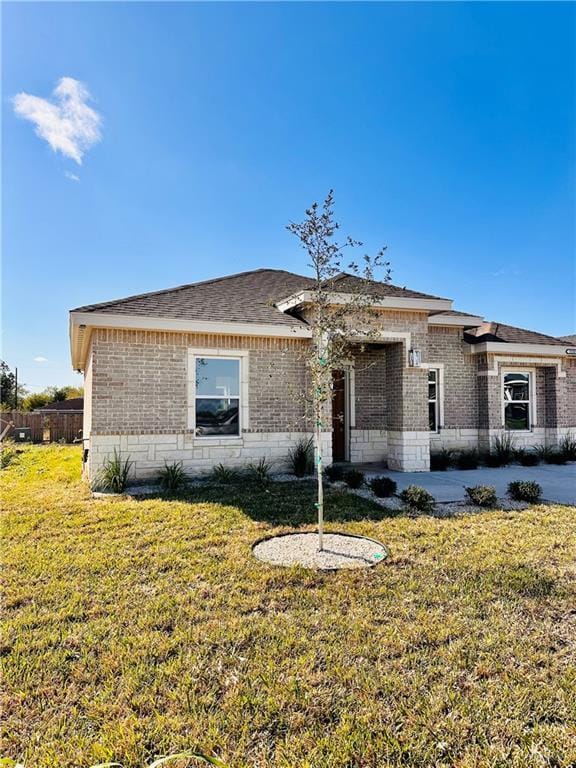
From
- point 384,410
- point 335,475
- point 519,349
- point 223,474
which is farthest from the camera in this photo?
point 519,349

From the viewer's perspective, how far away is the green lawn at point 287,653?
7.27ft

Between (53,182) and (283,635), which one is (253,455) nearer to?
(283,635)

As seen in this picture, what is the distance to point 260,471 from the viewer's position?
31.3 feet

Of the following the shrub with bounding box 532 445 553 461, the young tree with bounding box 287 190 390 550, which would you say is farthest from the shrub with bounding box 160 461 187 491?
the shrub with bounding box 532 445 553 461

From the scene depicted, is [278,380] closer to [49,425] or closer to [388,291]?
[388,291]

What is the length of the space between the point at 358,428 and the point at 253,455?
3.43m

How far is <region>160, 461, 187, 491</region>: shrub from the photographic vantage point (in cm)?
861

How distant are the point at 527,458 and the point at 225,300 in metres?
10.1

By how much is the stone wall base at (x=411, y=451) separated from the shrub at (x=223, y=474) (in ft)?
14.2

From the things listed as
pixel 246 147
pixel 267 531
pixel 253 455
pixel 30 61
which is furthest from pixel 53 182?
pixel 267 531

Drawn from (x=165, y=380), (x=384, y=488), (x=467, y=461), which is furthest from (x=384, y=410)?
(x=165, y=380)

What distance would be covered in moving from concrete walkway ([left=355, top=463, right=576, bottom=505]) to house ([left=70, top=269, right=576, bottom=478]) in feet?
2.52

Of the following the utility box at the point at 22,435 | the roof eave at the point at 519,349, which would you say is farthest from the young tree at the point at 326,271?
the utility box at the point at 22,435

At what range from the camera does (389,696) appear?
256 cm
